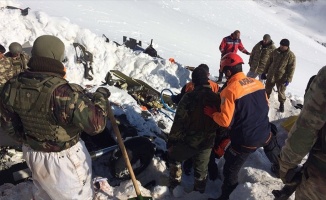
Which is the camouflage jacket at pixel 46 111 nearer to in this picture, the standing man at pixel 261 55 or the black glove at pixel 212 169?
the black glove at pixel 212 169

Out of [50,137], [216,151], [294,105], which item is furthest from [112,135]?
[294,105]

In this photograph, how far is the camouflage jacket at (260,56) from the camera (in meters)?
9.73

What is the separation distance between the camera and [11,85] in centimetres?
298

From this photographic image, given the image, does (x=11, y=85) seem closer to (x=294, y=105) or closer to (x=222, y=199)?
(x=222, y=199)

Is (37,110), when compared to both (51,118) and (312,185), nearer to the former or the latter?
(51,118)

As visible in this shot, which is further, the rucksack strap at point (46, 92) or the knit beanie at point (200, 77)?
the knit beanie at point (200, 77)

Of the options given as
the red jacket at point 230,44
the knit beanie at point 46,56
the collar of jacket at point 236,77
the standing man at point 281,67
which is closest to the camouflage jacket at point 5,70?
the knit beanie at point 46,56

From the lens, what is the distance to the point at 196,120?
13.9ft

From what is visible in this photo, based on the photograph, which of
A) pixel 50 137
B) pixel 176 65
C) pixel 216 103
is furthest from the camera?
pixel 176 65

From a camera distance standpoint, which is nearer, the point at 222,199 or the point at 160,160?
the point at 222,199

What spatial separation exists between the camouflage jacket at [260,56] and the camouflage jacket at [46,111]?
774 cm

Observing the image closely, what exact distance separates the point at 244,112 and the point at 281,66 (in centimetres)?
533

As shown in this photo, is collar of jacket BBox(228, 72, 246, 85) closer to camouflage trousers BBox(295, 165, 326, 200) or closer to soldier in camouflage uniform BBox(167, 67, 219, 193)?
soldier in camouflage uniform BBox(167, 67, 219, 193)

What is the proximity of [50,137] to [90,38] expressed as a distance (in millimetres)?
7868
